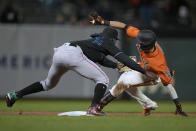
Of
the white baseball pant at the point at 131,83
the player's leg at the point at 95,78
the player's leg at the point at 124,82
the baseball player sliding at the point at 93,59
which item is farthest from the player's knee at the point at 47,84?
the white baseball pant at the point at 131,83

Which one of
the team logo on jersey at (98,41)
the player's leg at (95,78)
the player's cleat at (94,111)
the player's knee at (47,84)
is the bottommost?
the player's cleat at (94,111)

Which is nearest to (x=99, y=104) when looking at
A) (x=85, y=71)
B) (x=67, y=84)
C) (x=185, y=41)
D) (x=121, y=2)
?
(x=85, y=71)

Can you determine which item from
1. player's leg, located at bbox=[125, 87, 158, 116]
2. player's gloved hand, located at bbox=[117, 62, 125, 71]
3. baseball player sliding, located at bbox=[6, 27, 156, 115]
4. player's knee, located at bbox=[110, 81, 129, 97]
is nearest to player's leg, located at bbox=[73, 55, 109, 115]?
baseball player sliding, located at bbox=[6, 27, 156, 115]

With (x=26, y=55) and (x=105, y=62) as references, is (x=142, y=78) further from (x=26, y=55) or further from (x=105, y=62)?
(x=26, y=55)

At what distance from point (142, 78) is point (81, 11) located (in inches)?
286

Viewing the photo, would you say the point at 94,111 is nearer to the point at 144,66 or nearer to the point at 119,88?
the point at 119,88

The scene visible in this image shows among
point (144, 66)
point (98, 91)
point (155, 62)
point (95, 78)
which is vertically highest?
point (155, 62)

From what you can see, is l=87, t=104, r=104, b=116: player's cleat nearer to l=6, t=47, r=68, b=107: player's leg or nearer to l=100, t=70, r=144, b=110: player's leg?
l=100, t=70, r=144, b=110: player's leg

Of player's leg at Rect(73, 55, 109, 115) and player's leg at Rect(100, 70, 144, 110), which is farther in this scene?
player's leg at Rect(100, 70, 144, 110)

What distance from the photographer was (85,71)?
748 centimetres

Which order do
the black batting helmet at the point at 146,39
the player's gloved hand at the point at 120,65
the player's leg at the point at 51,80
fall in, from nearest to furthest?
1. the black batting helmet at the point at 146,39
2. the player's leg at the point at 51,80
3. the player's gloved hand at the point at 120,65

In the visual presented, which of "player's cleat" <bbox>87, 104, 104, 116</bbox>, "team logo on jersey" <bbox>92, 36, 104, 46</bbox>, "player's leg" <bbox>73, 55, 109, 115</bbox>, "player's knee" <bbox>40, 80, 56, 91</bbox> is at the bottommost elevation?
"player's cleat" <bbox>87, 104, 104, 116</bbox>

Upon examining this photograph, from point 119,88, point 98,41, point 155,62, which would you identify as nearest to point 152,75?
point 155,62

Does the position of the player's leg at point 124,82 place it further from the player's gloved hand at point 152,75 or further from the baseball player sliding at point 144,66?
the player's gloved hand at point 152,75
